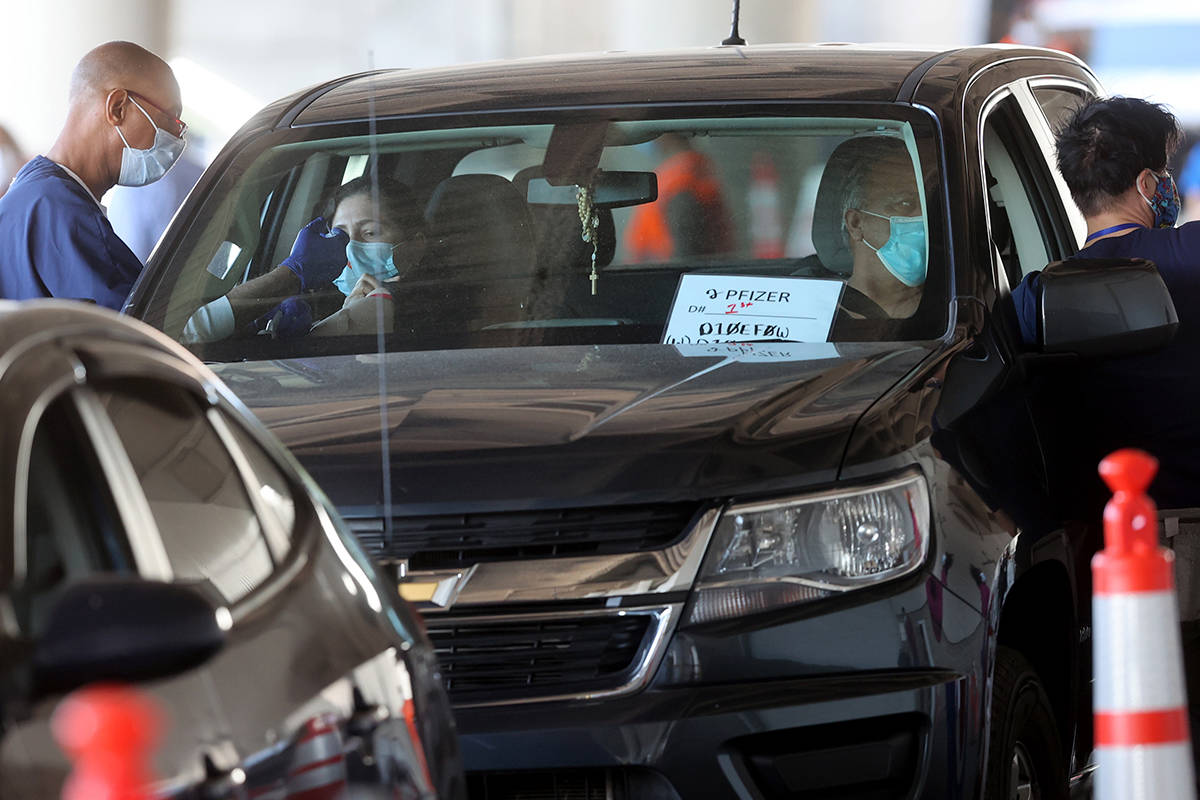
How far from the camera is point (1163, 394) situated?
443 centimetres

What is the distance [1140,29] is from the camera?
16609 mm

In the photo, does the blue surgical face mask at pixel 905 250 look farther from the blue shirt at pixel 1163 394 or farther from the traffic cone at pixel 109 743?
the traffic cone at pixel 109 743

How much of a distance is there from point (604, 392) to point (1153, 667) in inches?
43.6

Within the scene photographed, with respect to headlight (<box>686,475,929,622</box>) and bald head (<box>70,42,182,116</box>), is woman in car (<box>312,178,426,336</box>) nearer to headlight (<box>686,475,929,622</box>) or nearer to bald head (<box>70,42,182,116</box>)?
headlight (<box>686,475,929,622</box>)

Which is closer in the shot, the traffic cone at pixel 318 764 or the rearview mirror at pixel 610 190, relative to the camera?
the traffic cone at pixel 318 764

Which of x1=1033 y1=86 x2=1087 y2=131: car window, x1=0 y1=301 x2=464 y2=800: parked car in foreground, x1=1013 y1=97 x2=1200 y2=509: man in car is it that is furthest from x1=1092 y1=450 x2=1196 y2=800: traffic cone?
x1=1033 y1=86 x2=1087 y2=131: car window

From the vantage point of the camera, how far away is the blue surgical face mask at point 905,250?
389 cm

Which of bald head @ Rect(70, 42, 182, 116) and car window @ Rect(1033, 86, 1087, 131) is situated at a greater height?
bald head @ Rect(70, 42, 182, 116)

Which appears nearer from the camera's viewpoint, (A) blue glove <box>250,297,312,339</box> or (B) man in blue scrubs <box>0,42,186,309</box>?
(A) blue glove <box>250,297,312,339</box>

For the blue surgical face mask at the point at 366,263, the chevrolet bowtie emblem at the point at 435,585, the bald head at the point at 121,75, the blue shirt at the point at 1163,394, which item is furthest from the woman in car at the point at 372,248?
the bald head at the point at 121,75

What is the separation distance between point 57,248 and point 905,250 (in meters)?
2.51

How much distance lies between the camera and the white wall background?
1430cm

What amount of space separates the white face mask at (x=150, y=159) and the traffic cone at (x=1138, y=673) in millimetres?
3900

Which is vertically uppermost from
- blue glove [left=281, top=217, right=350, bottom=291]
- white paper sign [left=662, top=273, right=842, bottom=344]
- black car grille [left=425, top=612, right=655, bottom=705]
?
blue glove [left=281, top=217, right=350, bottom=291]
